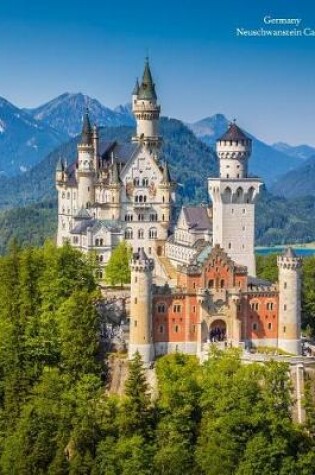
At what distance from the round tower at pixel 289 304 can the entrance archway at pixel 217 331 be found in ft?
16.9

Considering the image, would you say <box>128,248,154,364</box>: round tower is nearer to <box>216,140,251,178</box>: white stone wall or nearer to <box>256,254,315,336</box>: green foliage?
<box>216,140,251,178</box>: white stone wall

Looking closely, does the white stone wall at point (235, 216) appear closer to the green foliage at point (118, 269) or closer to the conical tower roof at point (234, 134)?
the conical tower roof at point (234, 134)

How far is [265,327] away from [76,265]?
2104 centimetres

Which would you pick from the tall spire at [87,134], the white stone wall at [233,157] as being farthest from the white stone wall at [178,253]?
the tall spire at [87,134]

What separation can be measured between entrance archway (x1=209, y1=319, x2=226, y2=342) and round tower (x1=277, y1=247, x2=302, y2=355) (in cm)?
516

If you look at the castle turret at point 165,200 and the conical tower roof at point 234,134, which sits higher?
the conical tower roof at point 234,134

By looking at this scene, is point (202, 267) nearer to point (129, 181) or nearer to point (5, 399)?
point (5, 399)

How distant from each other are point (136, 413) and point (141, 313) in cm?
1017

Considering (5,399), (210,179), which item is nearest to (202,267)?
(210,179)

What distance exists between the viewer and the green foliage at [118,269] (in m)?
112

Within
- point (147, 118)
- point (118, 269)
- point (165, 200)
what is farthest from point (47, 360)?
point (147, 118)

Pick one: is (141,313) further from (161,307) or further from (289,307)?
(289,307)

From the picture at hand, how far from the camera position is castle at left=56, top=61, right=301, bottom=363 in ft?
306

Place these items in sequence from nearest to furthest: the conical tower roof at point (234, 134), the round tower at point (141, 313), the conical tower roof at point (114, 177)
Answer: the round tower at point (141, 313)
the conical tower roof at point (234, 134)
the conical tower roof at point (114, 177)
